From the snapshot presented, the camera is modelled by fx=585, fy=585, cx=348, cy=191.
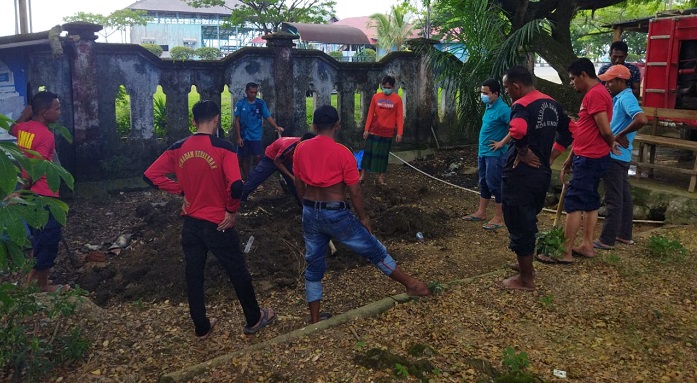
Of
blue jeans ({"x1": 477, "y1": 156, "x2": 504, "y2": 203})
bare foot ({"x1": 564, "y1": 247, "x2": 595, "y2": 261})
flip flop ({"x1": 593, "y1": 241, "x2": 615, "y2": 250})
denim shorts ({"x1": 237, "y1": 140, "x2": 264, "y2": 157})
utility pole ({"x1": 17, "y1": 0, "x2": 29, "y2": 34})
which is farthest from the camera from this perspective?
utility pole ({"x1": 17, "y1": 0, "x2": 29, "y2": 34})

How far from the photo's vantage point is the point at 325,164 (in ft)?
13.4

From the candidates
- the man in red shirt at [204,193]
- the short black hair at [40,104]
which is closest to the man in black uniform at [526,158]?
the man in red shirt at [204,193]

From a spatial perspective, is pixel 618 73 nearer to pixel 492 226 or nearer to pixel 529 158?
pixel 529 158

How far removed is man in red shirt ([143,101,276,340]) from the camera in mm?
3988

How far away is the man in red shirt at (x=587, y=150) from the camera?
513 cm

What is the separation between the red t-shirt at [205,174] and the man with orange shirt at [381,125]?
525 centimetres

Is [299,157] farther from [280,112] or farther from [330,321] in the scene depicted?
[280,112]

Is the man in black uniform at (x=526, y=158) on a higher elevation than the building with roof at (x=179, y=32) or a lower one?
lower

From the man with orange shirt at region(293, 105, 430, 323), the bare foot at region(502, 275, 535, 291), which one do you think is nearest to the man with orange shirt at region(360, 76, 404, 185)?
the bare foot at region(502, 275, 535, 291)

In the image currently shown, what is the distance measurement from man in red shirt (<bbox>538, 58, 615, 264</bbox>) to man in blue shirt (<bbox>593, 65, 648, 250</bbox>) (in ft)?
1.22

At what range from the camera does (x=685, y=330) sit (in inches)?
162

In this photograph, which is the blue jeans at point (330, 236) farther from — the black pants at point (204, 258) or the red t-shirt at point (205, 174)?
the red t-shirt at point (205, 174)

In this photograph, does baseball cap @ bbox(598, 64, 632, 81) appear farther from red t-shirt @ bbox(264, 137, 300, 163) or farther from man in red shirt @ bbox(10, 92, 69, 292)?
man in red shirt @ bbox(10, 92, 69, 292)

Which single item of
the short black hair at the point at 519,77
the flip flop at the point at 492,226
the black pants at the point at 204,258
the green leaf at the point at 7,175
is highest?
the short black hair at the point at 519,77
